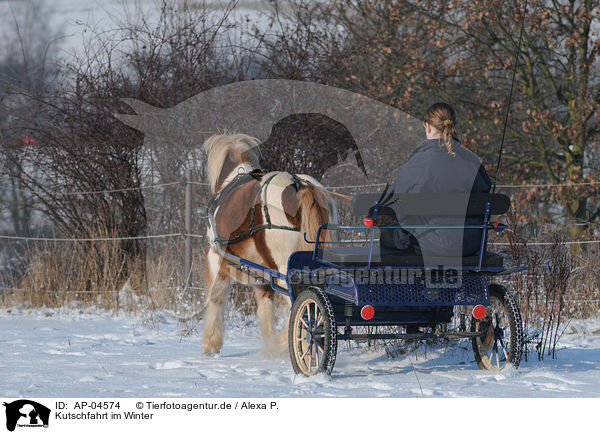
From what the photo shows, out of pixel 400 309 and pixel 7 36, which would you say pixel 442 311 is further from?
pixel 7 36

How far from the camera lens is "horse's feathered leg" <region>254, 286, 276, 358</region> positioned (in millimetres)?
6340

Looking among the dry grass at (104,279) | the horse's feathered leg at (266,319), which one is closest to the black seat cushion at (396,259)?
the horse's feathered leg at (266,319)

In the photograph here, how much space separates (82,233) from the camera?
1078 cm

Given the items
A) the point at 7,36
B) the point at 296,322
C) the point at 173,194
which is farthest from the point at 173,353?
the point at 7,36

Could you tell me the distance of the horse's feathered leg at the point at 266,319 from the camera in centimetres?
634

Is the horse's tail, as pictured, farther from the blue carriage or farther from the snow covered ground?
the snow covered ground

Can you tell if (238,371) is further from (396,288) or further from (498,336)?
(498,336)

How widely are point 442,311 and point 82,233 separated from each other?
668cm

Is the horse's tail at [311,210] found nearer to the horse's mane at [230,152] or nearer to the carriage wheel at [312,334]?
the carriage wheel at [312,334]

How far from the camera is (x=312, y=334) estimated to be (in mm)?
4797

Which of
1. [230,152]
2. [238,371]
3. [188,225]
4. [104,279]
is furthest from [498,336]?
[104,279]
